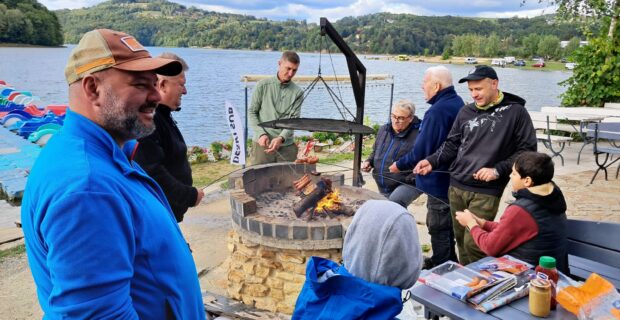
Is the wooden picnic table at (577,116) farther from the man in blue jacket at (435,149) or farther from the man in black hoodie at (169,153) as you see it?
the man in black hoodie at (169,153)

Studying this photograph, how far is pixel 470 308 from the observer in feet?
6.64

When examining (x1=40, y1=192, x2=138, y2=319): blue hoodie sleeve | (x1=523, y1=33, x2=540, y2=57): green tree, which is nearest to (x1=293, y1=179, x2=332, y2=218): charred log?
(x1=40, y1=192, x2=138, y2=319): blue hoodie sleeve

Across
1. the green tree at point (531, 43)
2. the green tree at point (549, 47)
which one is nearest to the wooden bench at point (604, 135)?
the green tree at point (549, 47)

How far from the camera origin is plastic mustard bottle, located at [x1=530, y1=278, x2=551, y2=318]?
1897mm

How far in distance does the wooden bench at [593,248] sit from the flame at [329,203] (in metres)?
1.79

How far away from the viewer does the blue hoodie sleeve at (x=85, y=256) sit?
3.40 ft

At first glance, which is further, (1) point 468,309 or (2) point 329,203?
(2) point 329,203

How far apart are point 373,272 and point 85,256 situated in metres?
0.92

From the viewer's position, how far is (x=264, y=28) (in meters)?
17.1

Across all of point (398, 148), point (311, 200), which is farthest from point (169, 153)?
point (398, 148)

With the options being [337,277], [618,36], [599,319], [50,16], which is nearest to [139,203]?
[337,277]

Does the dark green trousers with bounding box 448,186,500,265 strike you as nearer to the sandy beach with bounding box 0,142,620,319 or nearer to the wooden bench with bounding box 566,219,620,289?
the wooden bench with bounding box 566,219,620,289

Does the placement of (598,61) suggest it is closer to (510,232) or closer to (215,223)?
(215,223)

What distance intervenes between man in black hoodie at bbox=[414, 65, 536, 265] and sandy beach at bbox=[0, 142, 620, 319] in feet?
4.92
